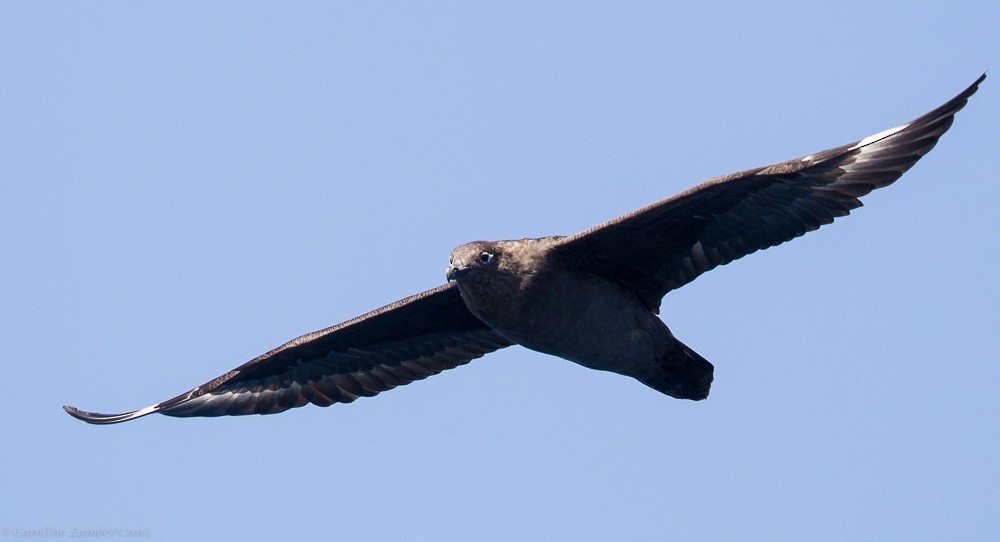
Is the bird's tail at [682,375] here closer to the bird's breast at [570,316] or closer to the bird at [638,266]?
the bird at [638,266]

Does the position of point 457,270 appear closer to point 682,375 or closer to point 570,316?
point 570,316

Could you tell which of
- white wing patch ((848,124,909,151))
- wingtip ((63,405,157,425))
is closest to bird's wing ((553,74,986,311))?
white wing patch ((848,124,909,151))

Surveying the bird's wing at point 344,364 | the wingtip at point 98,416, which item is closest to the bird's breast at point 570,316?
the bird's wing at point 344,364

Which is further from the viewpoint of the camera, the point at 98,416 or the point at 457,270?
the point at 98,416

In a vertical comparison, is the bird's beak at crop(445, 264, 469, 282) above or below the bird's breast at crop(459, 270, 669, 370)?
above

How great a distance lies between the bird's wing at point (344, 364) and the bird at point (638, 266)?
0.03 meters

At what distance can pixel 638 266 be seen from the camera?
36.4 ft

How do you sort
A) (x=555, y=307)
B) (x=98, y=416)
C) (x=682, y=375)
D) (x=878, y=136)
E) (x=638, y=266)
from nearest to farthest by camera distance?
(x=878, y=136) < (x=555, y=307) < (x=638, y=266) < (x=682, y=375) < (x=98, y=416)

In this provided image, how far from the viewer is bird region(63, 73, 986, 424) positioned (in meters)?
9.97

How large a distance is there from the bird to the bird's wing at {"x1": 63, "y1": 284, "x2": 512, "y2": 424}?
3 cm

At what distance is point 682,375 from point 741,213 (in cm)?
159

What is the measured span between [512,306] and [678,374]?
1.65 meters

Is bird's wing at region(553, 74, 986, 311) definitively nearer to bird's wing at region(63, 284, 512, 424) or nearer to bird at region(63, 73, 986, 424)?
bird at region(63, 73, 986, 424)

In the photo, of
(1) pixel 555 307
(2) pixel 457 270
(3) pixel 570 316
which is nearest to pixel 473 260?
(2) pixel 457 270
